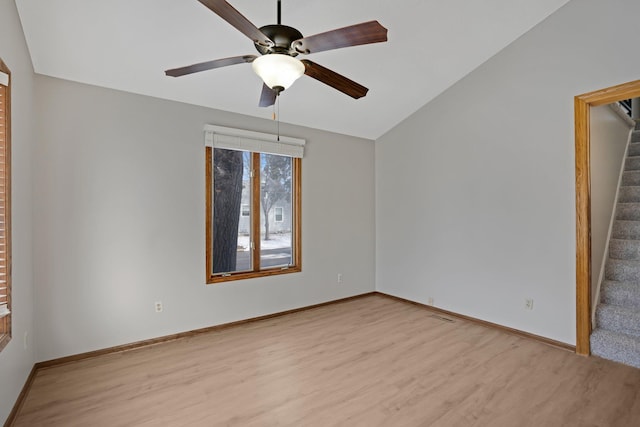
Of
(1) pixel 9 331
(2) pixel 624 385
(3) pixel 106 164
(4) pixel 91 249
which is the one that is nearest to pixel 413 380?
(2) pixel 624 385

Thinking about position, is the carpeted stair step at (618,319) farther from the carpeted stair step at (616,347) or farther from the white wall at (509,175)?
the white wall at (509,175)

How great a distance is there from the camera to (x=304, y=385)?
2.46m

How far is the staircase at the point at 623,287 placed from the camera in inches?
111

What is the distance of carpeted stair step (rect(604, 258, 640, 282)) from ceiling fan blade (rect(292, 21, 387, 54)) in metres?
3.52

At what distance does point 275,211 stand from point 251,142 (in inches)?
35.6

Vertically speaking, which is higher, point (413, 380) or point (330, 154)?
point (330, 154)

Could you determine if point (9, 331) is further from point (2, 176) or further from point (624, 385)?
point (624, 385)

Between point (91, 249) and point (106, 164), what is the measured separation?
774mm

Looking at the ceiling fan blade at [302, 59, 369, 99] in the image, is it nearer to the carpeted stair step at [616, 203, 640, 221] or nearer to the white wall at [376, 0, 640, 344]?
the white wall at [376, 0, 640, 344]

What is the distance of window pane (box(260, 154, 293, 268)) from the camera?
4043mm

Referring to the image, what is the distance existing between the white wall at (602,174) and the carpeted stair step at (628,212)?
116 mm

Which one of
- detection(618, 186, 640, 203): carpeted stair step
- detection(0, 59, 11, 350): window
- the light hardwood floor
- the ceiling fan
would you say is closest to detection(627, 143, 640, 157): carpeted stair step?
detection(618, 186, 640, 203): carpeted stair step

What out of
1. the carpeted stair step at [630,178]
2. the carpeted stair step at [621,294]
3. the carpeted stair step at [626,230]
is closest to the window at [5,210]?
the carpeted stair step at [621,294]

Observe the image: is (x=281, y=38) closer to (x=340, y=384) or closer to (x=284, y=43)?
(x=284, y=43)
